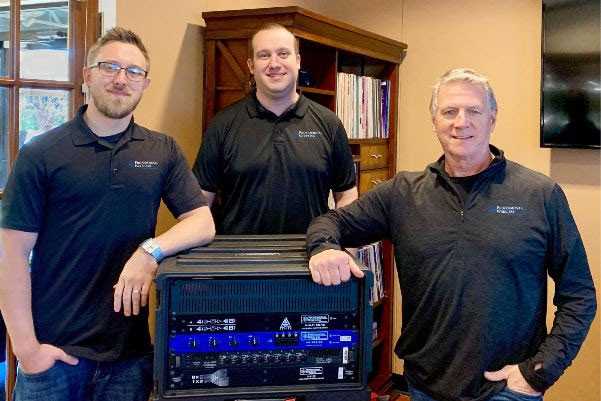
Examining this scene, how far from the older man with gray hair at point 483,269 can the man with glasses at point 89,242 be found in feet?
1.45

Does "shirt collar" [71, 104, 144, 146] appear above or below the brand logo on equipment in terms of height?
above

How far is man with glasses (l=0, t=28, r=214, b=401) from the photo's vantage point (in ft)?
4.75

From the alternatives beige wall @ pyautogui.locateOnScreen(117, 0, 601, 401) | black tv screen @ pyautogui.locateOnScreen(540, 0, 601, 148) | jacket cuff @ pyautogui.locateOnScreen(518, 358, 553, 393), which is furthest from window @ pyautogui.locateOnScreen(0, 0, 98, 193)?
black tv screen @ pyautogui.locateOnScreen(540, 0, 601, 148)

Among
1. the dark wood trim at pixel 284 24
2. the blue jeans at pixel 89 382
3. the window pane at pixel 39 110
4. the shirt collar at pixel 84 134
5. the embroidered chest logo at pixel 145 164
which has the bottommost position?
the blue jeans at pixel 89 382

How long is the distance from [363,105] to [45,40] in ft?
5.18

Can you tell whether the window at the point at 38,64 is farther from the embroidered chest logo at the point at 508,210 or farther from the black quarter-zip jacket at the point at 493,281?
the embroidered chest logo at the point at 508,210

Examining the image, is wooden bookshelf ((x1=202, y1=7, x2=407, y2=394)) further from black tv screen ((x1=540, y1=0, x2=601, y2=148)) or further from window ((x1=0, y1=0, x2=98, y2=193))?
black tv screen ((x1=540, y1=0, x2=601, y2=148))

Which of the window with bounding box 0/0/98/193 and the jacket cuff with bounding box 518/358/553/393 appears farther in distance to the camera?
the window with bounding box 0/0/98/193

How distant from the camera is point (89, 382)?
155 cm

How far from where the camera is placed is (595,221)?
9.46 feet

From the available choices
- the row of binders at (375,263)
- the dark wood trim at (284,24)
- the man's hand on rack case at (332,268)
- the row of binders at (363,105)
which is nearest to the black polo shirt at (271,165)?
the dark wood trim at (284,24)

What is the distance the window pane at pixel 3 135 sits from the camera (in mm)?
1852

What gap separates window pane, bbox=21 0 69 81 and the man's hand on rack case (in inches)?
46.6

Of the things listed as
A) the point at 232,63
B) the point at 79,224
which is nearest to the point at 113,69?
the point at 79,224
